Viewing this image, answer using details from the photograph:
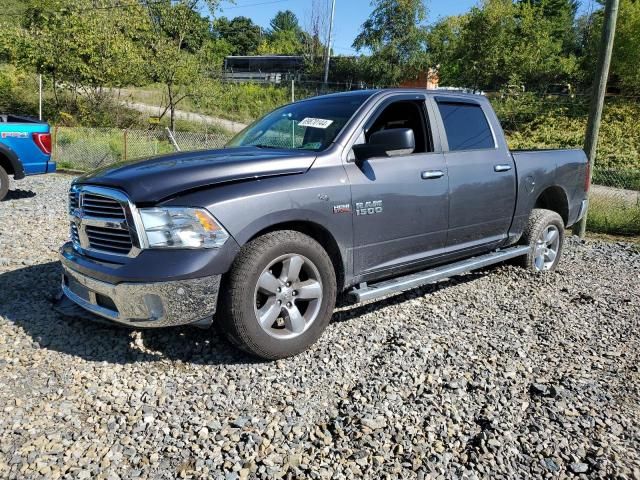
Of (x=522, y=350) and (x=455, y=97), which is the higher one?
(x=455, y=97)

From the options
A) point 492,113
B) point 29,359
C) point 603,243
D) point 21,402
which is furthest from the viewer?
point 603,243

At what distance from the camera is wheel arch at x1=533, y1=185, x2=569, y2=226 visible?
5.88m

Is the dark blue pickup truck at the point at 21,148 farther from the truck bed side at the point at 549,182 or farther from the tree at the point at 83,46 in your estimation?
the tree at the point at 83,46

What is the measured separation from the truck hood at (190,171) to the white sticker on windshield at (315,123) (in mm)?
422

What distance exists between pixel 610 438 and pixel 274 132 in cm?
322

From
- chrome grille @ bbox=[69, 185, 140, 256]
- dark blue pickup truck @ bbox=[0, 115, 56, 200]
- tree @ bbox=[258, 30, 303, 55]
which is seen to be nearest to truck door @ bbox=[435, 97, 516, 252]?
chrome grille @ bbox=[69, 185, 140, 256]

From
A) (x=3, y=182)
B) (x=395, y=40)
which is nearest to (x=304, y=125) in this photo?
(x=3, y=182)

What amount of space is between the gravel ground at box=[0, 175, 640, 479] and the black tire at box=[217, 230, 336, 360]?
0.56 ft

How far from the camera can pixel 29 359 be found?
11.1 ft

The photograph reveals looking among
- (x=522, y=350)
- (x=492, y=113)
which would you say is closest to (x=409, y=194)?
(x=522, y=350)

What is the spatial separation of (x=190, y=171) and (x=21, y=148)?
7553mm

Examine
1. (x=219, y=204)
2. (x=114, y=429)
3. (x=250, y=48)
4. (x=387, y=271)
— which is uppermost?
(x=250, y=48)

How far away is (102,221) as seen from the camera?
3.23 meters

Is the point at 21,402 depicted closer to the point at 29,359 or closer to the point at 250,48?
the point at 29,359
